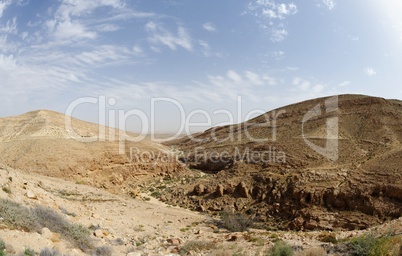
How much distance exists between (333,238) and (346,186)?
7.63 metres

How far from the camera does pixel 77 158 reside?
20.9m

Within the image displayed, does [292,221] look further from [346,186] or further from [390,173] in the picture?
[390,173]

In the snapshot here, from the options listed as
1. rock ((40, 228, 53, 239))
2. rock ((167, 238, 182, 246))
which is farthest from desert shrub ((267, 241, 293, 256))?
rock ((40, 228, 53, 239))

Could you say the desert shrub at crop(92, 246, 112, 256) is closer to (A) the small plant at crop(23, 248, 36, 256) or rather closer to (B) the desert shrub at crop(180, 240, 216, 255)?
(A) the small plant at crop(23, 248, 36, 256)

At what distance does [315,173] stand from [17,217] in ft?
48.5

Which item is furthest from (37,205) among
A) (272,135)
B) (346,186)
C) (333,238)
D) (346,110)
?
(346,110)

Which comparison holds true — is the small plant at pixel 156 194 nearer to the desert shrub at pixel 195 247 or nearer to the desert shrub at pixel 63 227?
the desert shrub at pixel 195 247

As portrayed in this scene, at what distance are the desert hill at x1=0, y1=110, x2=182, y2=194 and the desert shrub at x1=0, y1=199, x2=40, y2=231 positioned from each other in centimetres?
1298

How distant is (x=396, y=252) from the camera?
6410 mm

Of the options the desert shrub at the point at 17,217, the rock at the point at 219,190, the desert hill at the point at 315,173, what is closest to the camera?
the desert shrub at the point at 17,217

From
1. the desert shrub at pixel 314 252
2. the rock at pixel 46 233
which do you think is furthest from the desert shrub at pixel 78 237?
the desert shrub at pixel 314 252

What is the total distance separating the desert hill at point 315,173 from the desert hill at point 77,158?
164 inches

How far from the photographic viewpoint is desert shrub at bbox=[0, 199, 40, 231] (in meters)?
6.45

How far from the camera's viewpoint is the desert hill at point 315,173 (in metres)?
14.8
